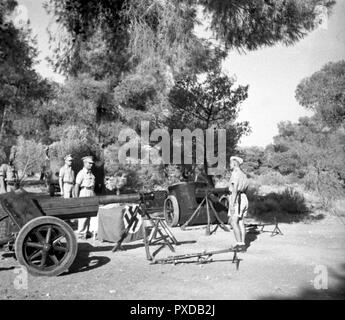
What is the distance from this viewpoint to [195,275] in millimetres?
5484

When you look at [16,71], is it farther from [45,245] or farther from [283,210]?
[283,210]

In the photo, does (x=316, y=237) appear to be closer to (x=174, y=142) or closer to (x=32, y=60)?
(x=174, y=142)

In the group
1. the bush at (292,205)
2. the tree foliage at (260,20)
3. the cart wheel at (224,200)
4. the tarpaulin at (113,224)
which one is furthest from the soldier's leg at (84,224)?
the bush at (292,205)

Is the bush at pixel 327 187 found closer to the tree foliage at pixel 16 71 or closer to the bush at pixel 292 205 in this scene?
the bush at pixel 292 205

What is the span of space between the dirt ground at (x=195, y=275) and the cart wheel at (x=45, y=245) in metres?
0.15

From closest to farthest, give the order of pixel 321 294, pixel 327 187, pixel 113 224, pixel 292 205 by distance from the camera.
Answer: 1. pixel 321 294
2. pixel 113 224
3. pixel 292 205
4. pixel 327 187

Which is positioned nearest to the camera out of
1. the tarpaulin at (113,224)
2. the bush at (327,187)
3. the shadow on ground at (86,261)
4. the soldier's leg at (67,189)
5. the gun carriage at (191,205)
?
the shadow on ground at (86,261)

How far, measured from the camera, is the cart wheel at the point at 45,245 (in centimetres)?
512

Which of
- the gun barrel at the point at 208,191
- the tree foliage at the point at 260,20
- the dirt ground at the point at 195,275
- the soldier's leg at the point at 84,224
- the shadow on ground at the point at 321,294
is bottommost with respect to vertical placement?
the shadow on ground at the point at 321,294

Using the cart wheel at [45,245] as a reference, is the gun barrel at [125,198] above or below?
above

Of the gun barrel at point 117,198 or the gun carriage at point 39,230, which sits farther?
the gun barrel at point 117,198

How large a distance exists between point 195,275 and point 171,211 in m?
4.96

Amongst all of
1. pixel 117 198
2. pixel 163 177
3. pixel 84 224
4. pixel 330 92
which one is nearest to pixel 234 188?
pixel 117 198
